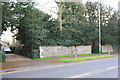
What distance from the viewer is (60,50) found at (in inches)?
1056

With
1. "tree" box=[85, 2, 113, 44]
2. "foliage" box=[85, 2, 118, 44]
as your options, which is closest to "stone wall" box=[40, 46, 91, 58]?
"tree" box=[85, 2, 113, 44]

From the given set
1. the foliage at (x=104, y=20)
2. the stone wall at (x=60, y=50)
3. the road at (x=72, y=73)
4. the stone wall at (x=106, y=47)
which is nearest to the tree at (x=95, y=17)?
the foliage at (x=104, y=20)

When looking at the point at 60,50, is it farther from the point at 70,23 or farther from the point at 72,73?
the point at 72,73

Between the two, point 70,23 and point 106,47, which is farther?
point 106,47

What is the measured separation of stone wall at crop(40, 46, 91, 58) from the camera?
24328 mm

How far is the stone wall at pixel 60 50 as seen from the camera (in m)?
24.3

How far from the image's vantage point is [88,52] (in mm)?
31922

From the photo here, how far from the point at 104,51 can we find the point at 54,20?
48.1 ft

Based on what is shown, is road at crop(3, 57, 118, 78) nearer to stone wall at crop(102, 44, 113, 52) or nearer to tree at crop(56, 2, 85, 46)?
tree at crop(56, 2, 85, 46)

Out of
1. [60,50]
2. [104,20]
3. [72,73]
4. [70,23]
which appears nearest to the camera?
[72,73]

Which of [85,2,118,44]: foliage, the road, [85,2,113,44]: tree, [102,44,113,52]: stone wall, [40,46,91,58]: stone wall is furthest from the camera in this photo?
[102,44,113,52]: stone wall

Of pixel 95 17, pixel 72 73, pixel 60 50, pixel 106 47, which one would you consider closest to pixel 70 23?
pixel 60 50

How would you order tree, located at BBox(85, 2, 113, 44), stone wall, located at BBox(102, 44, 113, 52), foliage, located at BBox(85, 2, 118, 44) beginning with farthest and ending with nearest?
stone wall, located at BBox(102, 44, 113, 52) → foliage, located at BBox(85, 2, 118, 44) → tree, located at BBox(85, 2, 113, 44)

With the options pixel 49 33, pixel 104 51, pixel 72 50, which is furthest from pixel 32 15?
pixel 104 51
